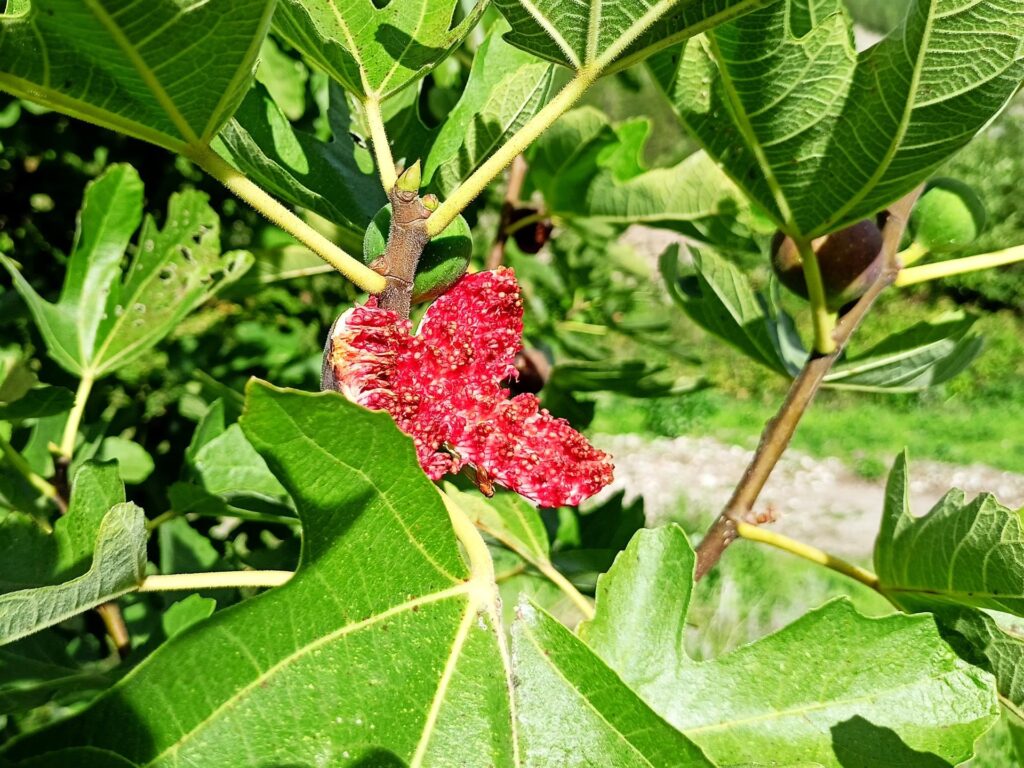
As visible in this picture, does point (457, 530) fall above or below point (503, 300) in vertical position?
below

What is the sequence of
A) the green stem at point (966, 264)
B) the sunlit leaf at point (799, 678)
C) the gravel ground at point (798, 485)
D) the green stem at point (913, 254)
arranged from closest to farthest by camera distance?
the sunlit leaf at point (799, 678) < the green stem at point (966, 264) < the green stem at point (913, 254) < the gravel ground at point (798, 485)

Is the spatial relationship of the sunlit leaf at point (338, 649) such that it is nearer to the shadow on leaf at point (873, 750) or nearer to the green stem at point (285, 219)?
the green stem at point (285, 219)

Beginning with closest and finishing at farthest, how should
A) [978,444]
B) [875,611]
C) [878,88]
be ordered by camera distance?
[878,88], [875,611], [978,444]

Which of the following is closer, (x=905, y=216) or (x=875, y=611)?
(x=905, y=216)

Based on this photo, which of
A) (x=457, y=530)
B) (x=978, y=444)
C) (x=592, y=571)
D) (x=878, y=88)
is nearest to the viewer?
(x=457, y=530)

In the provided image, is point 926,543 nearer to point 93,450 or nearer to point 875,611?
point 93,450

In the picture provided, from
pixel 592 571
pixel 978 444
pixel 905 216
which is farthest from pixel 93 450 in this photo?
pixel 978 444

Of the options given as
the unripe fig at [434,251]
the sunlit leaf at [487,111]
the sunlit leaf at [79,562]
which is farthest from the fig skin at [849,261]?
the sunlit leaf at [79,562]
